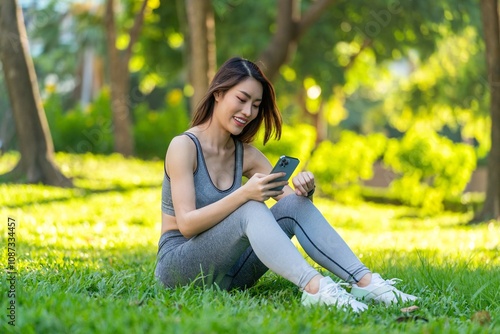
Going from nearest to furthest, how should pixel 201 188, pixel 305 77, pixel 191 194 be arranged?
pixel 191 194
pixel 201 188
pixel 305 77

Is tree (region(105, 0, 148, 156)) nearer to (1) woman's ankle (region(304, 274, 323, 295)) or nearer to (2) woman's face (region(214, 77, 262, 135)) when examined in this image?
(2) woman's face (region(214, 77, 262, 135))

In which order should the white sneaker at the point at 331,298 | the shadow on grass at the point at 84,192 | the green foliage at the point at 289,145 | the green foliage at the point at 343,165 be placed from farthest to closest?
the green foliage at the point at 343,165 < the green foliage at the point at 289,145 < the shadow on grass at the point at 84,192 < the white sneaker at the point at 331,298

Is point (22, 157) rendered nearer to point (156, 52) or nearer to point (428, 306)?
point (428, 306)

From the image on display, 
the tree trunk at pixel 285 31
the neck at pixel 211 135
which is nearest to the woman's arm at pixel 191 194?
the neck at pixel 211 135

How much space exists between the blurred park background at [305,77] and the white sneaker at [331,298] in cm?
789

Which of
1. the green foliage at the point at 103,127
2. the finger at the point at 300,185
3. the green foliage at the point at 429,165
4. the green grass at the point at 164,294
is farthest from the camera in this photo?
the green foliage at the point at 429,165

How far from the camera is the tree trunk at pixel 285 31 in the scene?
13.8 metres

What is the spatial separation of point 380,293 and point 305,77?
53.9ft

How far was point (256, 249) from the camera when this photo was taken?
11.7 ft

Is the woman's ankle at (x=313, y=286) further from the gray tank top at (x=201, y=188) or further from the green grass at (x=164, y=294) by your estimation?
the gray tank top at (x=201, y=188)

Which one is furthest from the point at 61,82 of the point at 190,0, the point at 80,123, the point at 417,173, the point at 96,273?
the point at 96,273

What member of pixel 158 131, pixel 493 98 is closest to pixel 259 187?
pixel 493 98

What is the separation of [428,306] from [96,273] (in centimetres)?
163

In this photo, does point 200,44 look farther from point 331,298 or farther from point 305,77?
point 305,77
